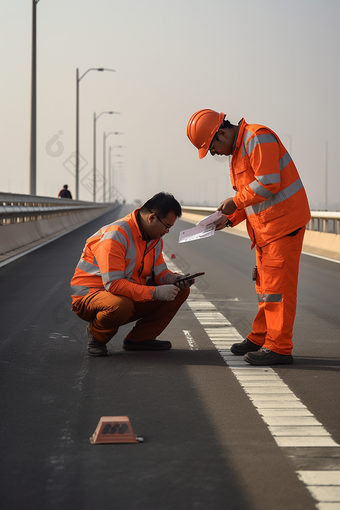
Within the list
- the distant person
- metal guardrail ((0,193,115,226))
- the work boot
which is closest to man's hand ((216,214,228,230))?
the work boot

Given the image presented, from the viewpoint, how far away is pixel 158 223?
5.98 m

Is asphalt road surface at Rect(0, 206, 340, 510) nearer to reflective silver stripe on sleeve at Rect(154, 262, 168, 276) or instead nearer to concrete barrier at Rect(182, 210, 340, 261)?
reflective silver stripe on sleeve at Rect(154, 262, 168, 276)

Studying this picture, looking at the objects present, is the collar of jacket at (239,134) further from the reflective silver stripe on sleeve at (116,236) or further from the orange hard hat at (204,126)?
the reflective silver stripe on sleeve at (116,236)

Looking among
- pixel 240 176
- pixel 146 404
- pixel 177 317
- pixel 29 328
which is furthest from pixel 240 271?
pixel 146 404

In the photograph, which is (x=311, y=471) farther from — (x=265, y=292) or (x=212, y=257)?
(x=212, y=257)

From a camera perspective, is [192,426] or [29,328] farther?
[29,328]

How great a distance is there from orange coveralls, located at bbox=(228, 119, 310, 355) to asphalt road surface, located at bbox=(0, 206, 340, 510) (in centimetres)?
42

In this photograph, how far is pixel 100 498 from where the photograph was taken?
3145 millimetres

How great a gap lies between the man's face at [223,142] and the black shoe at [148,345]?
1709 mm

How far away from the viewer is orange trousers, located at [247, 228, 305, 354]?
19.2ft

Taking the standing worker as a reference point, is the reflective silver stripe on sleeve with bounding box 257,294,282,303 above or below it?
below

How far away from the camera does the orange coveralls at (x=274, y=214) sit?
5.82 metres

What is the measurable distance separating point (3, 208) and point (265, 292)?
1229 centimetres

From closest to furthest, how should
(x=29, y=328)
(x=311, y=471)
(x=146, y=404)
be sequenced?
1. (x=311, y=471)
2. (x=146, y=404)
3. (x=29, y=328)
